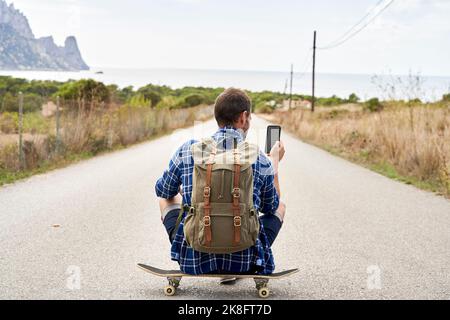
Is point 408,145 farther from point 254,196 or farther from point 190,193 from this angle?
point 190,193

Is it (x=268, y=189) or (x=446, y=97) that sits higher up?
(x=446, y=97)

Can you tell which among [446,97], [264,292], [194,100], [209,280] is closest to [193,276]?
[264,292]

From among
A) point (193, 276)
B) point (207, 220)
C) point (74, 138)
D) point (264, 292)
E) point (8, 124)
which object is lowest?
point (74, 138)

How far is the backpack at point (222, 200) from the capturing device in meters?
3.98

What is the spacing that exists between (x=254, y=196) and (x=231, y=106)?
0.62 metres

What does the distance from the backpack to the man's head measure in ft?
0.50

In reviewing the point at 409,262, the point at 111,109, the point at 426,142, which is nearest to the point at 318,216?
the point at 409,262

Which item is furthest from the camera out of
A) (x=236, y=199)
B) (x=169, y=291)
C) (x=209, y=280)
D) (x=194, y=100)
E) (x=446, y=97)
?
(x=194, y=100)

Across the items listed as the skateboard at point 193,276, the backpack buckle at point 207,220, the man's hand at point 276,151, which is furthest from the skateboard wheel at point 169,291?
the man's hand at point 276,151

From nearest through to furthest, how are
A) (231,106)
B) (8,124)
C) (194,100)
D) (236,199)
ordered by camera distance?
(236,199) → (231,106) → (8,124) → (194,100)

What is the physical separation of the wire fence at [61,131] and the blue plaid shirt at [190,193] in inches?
359

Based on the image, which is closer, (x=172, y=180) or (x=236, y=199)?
(x=236, y=199)

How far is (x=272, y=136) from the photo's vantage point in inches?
182
